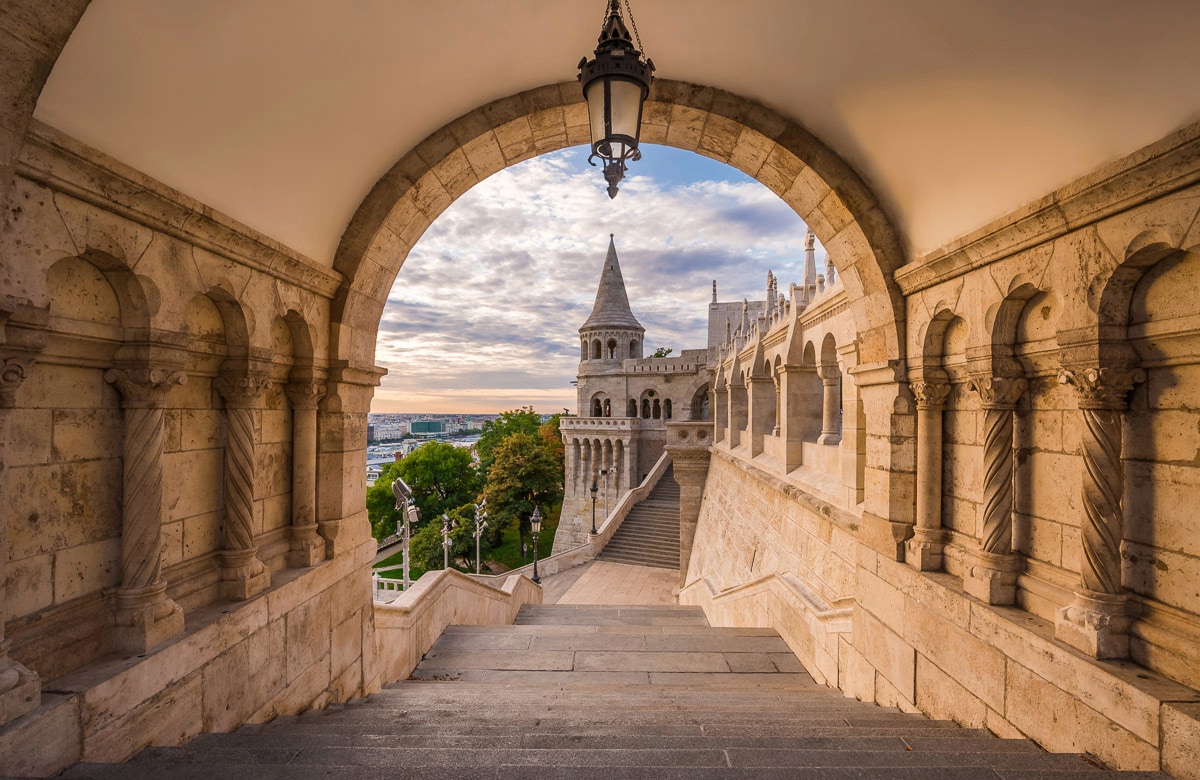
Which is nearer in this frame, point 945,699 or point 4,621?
point 4,621

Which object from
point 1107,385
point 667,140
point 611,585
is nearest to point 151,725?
point 1107,385

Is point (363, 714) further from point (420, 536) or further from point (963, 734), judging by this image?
point (420, 536)

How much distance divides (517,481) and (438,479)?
7160 millimetres

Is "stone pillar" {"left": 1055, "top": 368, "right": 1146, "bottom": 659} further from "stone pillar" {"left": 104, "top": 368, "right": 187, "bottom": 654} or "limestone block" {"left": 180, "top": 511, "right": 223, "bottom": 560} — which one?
"limestone block" {"left": 180, "top": 511, "right": 223, "bottom": 560}

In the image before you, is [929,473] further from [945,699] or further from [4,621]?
[4,621]

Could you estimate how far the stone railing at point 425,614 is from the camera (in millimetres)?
5191

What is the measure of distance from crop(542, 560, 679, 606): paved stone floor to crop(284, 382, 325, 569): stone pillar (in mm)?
11063

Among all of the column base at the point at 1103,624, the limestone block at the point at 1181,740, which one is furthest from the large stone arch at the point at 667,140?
the limestone block at the point at 1181,740

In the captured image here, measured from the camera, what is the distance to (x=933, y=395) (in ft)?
13.1

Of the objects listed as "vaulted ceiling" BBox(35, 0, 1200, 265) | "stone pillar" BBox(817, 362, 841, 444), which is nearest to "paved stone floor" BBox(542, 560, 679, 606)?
"stone pillar" BBox(817, 362, 841, 444)

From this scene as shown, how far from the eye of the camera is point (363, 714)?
3.50 meters

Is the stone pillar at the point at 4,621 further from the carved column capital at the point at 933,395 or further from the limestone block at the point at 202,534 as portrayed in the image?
the carved column capital at the point at 933,395

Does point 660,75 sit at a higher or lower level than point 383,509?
higher

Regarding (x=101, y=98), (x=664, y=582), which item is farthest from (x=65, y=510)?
(x=664, y=582)
